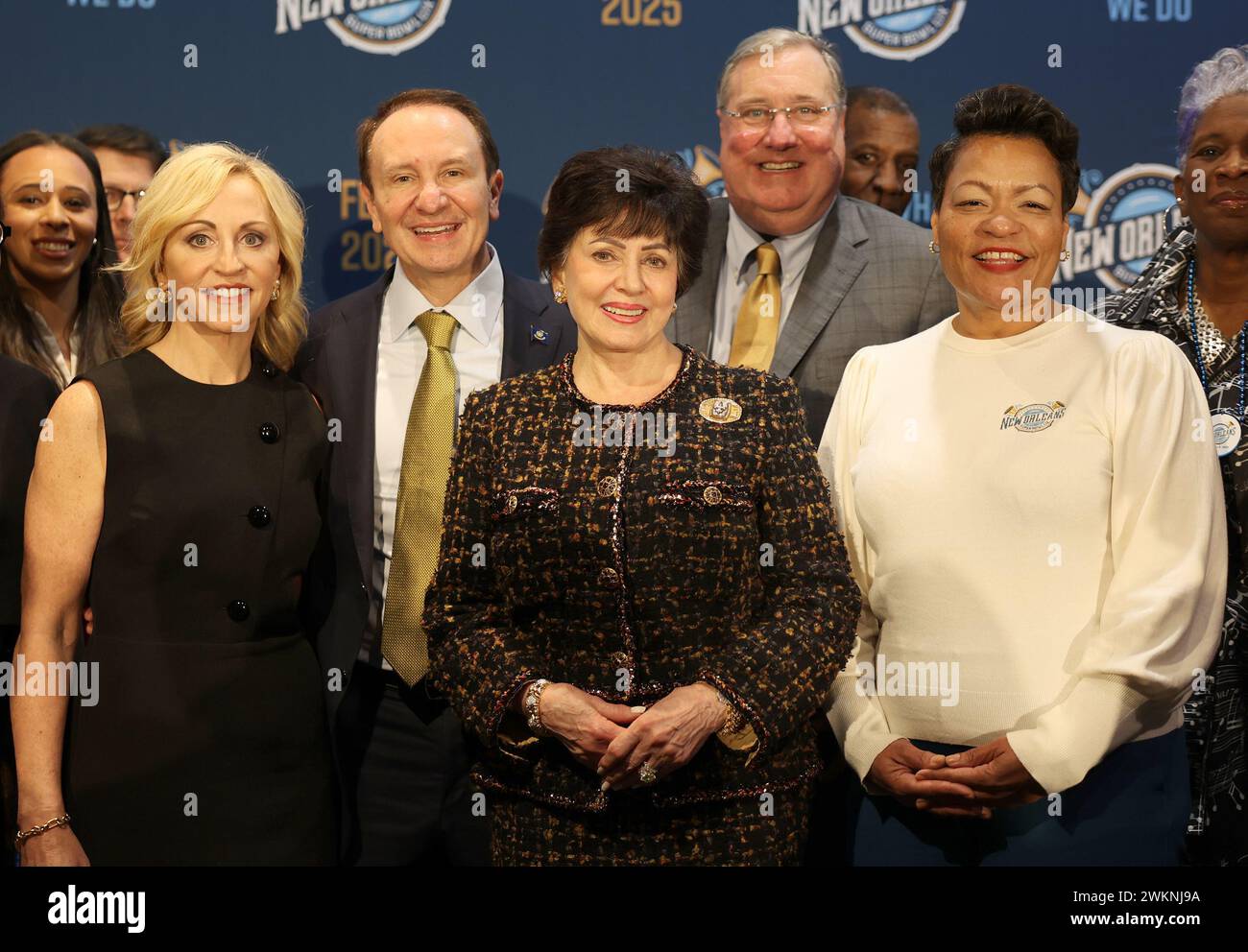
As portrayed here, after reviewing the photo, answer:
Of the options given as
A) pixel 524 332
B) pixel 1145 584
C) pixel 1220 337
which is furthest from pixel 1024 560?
pixel 524 332

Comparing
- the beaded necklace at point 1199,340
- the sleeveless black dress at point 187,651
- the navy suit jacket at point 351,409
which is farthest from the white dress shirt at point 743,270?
the sleeveless black dress at point 187,651

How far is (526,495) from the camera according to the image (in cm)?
251

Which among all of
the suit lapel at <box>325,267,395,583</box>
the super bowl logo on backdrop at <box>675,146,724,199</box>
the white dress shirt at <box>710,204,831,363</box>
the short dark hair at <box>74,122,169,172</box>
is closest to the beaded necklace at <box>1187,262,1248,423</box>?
the white dress shirt at <box>710,204,831,363</box>

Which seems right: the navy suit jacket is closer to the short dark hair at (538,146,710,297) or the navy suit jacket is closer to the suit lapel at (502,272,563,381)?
the suit lapel at (502,272,563,381)

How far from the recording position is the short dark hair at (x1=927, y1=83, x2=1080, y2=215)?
9.02ft

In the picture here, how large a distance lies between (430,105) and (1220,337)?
1965mm

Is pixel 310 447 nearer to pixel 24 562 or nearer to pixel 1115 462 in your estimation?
pixel 24 562

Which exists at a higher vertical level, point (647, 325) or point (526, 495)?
point (647, 325)

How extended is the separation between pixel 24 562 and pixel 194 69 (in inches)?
77.3

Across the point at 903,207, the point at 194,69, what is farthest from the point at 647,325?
the point at 194,69

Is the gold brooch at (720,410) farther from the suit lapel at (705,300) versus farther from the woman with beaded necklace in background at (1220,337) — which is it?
the woman with beaded necklace in background at (1220,337)

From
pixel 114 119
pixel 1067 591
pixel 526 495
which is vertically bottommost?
pixel 1067 591

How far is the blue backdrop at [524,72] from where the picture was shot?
3.96m

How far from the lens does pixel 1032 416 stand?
2.71 m
